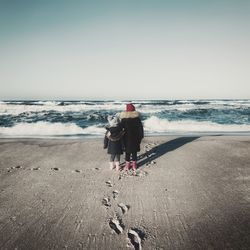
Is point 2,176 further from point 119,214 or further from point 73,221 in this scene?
point 119,214

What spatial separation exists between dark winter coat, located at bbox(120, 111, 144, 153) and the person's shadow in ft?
2.14

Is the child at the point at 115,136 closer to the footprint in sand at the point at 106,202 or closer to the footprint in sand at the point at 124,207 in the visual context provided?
the footprint in sand at the point at 106,202

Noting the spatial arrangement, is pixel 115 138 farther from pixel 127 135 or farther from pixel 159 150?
pixel 159 150

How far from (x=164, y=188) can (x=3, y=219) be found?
2.84 metres

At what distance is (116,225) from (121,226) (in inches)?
3.1

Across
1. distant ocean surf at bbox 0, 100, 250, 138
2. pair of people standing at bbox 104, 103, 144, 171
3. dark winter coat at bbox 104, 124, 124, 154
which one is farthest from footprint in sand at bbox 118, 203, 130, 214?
distant ocean surf at bbox 0, 100, 250, 138

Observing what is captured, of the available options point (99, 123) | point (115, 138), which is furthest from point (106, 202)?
point (99, 123)

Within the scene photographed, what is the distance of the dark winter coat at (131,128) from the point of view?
599 centimetres

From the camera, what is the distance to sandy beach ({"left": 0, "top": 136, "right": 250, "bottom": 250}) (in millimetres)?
3279

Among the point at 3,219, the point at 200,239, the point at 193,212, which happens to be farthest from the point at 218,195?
the point at 3,219

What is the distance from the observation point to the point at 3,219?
377cm

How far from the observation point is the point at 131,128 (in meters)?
6.00

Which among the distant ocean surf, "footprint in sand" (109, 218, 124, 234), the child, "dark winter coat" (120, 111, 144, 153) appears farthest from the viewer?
the distant ocean surf

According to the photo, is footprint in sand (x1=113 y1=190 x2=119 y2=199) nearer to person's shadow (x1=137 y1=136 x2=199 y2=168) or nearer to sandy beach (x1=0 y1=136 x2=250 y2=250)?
sandy beach (x1=0 y1=136 x2=250 y2=250)
